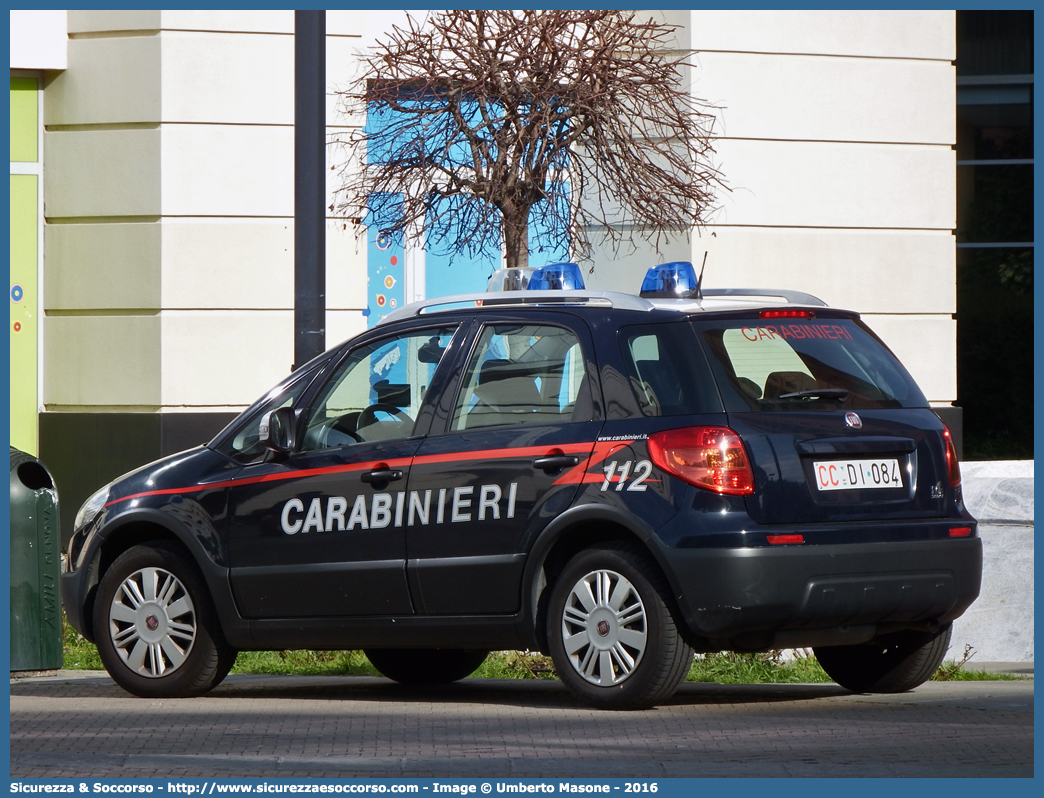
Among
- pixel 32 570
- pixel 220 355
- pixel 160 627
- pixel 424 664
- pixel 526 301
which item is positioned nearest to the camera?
pixel 526 301

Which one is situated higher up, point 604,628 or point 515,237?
point 515,237

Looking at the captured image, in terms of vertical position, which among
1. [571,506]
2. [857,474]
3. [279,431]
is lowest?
[571,506]

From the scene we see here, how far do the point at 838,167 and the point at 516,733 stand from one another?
935 cm

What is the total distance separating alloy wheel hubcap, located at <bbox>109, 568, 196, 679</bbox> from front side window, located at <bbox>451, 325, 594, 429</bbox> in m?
1.66

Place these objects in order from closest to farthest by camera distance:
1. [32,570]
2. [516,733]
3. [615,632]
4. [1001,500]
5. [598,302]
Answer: [516,733] → [615,632] → [598,302] → [32,570] → [1001,500]

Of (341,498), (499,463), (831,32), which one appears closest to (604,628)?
(499,463)

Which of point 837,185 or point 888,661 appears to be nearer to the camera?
point 888,661

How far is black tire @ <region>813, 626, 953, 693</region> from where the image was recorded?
7582 mm

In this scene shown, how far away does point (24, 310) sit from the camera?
14.5 metres

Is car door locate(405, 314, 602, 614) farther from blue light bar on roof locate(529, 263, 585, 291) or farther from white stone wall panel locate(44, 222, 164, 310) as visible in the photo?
white stone wall panel locate(44, 222, 164, 310)

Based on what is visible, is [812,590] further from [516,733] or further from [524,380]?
[524,380]

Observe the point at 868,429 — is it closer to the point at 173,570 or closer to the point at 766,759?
the point at 766,759

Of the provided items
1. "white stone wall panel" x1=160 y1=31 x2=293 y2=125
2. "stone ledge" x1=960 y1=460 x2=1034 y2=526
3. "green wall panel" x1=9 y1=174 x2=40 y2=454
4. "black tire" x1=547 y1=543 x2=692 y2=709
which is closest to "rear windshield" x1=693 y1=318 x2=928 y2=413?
"black tire" x1=547 y1=543 x2=692 y2=709

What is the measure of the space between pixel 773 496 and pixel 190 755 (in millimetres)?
2421
